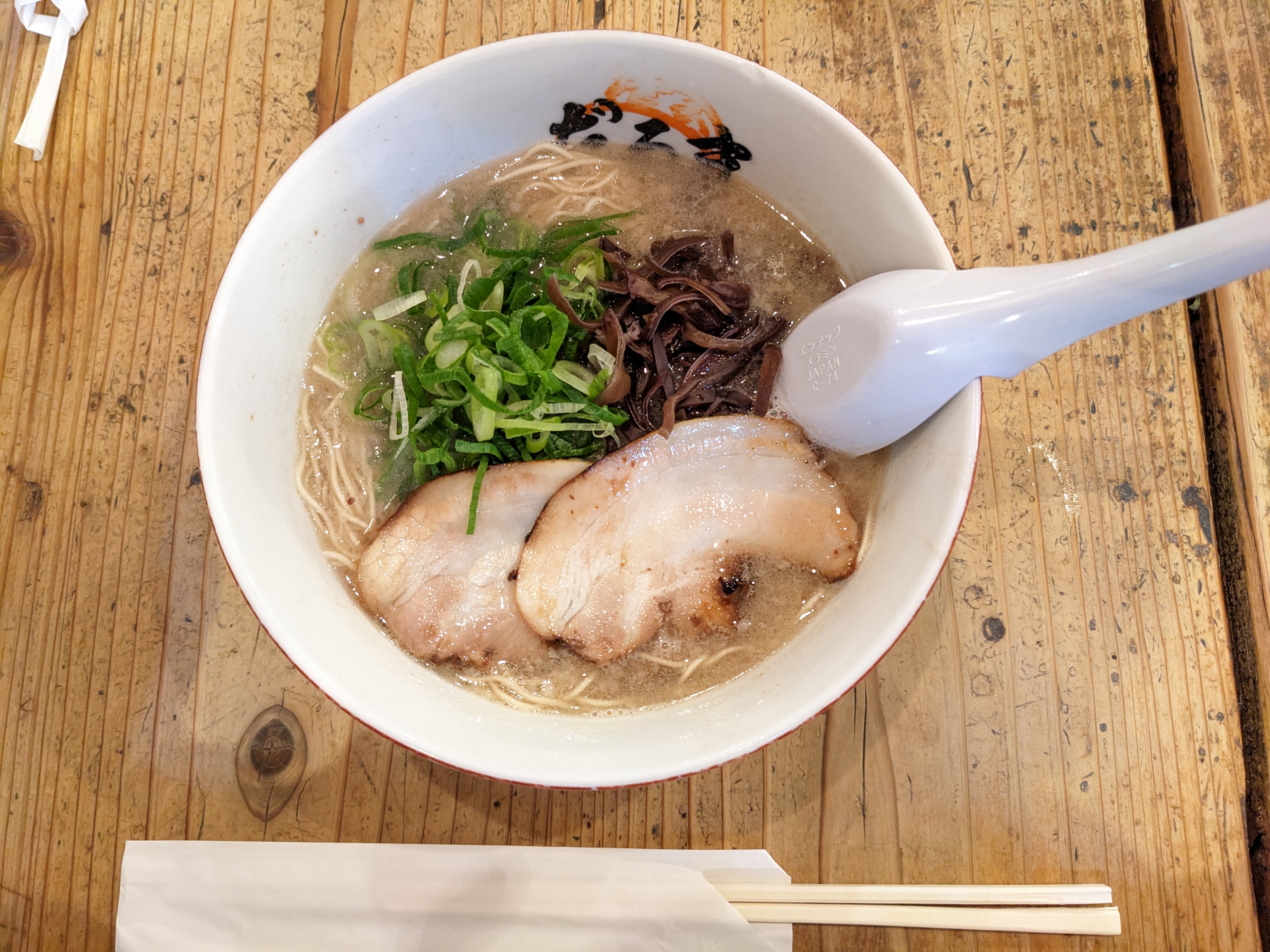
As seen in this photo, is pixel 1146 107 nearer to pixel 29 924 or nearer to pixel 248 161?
pixel 248 161

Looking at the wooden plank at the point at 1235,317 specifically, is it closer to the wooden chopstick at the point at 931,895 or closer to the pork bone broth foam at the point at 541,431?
the wooden chopstick at the point at 931,895

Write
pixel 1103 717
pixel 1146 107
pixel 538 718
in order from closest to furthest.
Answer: pixel 538 718 → pixel 1103 717 → pixel 1146 107

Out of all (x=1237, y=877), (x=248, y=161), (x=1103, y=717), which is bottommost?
(x=1237, y=877)

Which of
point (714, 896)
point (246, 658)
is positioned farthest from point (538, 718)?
point (246, 658)

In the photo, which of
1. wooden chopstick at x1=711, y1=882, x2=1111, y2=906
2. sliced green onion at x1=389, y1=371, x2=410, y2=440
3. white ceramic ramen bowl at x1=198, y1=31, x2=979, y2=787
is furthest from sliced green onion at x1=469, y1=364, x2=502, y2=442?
wooden chopstick at x1=711, y1=882, x2=1111, y2=906

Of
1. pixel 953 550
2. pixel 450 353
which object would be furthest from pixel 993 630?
→ pixel 450 353

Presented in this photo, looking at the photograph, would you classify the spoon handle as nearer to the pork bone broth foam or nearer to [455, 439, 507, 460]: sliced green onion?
the pork bone broth foam
